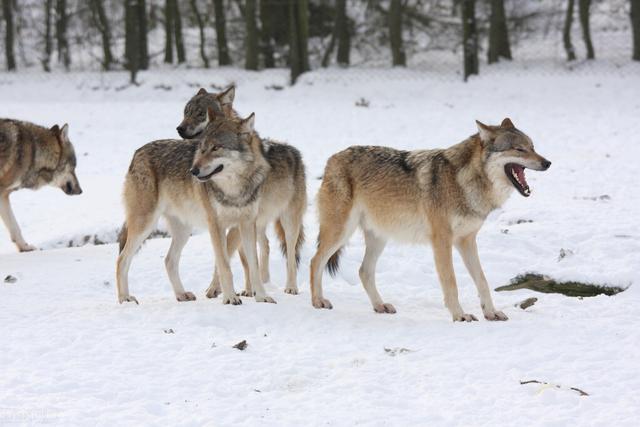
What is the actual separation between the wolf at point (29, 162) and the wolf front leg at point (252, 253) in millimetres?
3538

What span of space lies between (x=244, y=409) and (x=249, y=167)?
2.61m

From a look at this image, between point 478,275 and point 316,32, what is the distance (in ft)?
54.7

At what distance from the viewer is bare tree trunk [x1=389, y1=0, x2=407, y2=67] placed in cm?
2044

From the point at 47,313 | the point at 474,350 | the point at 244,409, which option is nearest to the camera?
the point at 244,409

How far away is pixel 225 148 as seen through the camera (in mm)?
6344

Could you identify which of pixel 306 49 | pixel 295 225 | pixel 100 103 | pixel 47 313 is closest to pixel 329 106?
pixel 306 49

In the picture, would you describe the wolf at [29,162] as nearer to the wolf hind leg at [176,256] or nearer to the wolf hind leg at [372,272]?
the wolf hind leg at [176,256]

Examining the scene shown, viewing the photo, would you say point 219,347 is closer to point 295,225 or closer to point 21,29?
point 295,225

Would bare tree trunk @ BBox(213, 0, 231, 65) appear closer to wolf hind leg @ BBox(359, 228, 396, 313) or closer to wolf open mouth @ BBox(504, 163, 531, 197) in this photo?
wolf hind leg @ BBox(359, 228, 396, 313)

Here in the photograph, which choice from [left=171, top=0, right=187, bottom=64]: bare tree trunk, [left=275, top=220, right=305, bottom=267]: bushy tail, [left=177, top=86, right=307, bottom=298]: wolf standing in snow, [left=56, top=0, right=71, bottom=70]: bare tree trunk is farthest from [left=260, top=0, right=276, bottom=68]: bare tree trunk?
[left=275, top=220, right=305, bottom=267]: bushy tail

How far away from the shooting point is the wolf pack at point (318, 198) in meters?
6.01

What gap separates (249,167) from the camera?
651 cm

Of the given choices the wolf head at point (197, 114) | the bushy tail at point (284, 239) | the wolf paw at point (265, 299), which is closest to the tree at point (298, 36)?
the wolf head at point (197, 114)

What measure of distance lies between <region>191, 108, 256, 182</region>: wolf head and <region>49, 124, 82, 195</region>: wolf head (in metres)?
3.57
